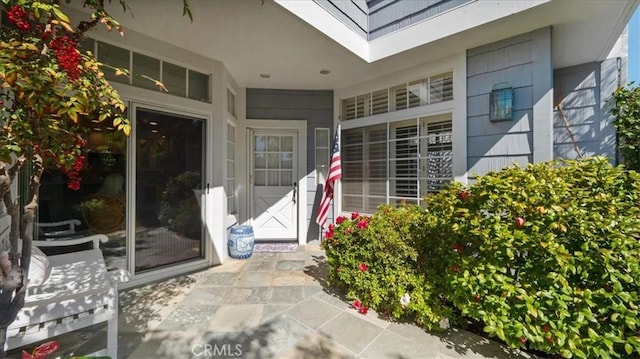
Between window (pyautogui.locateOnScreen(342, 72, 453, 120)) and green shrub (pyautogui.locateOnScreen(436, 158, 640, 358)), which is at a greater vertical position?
window (pyautogui.locateOnScreen(342, 72, 453, 120))

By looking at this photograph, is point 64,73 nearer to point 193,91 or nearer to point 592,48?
point 193,91

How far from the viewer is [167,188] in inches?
125

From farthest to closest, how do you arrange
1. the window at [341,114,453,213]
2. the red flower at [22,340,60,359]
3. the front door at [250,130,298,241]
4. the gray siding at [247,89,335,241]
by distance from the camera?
the front door at [250,130,298,241] < the gray siding at [247,89,335,241] < the window at [341,114,453,213] < the red flower at [22,340,60,359]

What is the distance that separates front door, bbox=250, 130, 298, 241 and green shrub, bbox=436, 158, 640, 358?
3.12 metres

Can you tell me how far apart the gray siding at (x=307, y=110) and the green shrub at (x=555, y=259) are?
2837 mm

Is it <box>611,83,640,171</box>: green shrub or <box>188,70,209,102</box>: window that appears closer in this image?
<box>611,83,640,171</box>: green shrub

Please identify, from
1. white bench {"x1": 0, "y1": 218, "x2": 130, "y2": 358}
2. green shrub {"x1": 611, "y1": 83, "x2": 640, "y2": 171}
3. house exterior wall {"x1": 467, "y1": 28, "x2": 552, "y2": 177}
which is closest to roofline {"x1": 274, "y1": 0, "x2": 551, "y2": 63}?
house exterior wall {"x1": 467, "y1": 28, "x2": 552, "y2": 177}

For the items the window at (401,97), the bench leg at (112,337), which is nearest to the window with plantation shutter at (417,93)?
the window at (401,97)

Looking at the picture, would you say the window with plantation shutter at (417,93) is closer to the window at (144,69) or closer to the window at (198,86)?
the window at (198,86)

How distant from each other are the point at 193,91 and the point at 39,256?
90.2 inches

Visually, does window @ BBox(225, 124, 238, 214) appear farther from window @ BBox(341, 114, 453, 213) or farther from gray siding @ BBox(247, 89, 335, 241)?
window @ BBox(341, 114, 453, 213)

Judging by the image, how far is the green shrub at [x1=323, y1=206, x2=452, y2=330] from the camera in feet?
7.25

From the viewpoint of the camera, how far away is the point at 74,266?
6.66 ft

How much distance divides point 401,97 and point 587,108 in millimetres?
2230
